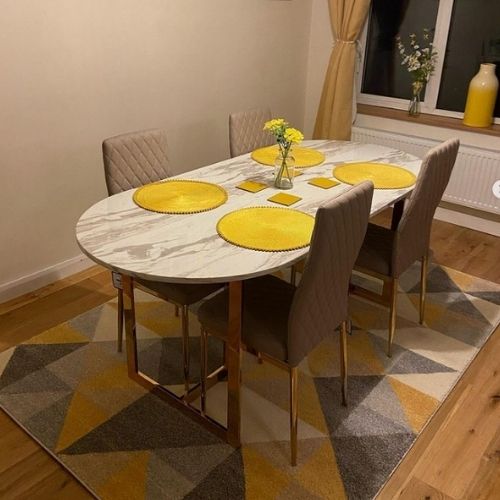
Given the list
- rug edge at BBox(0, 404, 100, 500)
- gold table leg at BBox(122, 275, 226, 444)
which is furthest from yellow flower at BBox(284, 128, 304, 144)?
rug edge at BBox(0, 404, 100, 500)

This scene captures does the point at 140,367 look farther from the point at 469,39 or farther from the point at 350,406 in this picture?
the point at 469,39

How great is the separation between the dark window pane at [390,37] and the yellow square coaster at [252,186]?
2248mm

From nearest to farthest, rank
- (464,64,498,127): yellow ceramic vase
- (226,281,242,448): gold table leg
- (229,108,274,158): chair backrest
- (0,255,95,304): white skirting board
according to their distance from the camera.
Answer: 1. (226,281,242,448): gold table leg
2. (0,255,95,304): white skirting board
3. (229,108,274,158): chair backrest
4. (464,64,498,127): yellow ceramic vase

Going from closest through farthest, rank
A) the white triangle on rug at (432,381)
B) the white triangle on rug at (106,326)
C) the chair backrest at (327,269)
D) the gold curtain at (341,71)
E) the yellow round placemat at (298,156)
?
1. the chair backrest at (327,269)
2. the white triangle on rug at (432,381)
3. the white triangle on rug at (106,326)
4. the yellow round placemat at (298,156)
5. the gold curtain at (341,71)

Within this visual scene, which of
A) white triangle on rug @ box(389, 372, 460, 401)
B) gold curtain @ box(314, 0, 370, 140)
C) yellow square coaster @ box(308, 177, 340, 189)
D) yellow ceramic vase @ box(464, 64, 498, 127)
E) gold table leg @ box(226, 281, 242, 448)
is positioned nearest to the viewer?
gold table leg @ box(226, 281, 242, 448)

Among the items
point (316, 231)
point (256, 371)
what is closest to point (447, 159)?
point (316, 231)

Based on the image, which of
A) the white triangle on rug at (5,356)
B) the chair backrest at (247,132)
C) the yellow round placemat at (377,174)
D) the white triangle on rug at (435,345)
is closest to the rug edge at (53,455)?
the white triangle on rug at (5,356)

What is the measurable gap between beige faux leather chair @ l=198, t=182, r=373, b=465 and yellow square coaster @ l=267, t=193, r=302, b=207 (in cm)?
33

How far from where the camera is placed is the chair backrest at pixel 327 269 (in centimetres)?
165

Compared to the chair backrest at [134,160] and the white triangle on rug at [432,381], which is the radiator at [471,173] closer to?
the white triangle on rug at [432,381]

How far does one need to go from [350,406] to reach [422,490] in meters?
0.45

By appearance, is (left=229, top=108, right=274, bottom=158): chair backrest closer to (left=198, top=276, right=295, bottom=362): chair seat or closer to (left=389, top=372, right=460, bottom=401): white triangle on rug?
(left=198, top=276, right=295, bottom=362): chair seat

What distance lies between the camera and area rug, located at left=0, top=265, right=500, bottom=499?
1903 mm

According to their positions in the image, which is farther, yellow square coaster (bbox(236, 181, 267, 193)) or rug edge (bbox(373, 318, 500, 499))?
yellow square coaster (bbox(236, 181, 267, 193))
